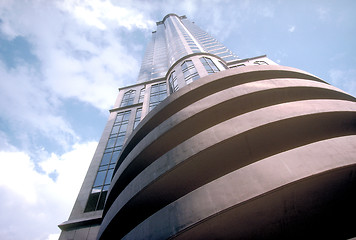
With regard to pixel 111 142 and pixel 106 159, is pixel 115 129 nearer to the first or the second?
pixel 111 142

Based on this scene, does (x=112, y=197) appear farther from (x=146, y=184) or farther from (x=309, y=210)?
(x=309, y=210)

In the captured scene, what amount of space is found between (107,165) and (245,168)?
12.7 metres

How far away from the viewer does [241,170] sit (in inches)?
202

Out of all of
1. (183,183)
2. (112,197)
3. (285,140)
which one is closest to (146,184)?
(183,183)

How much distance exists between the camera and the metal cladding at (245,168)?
4879mm

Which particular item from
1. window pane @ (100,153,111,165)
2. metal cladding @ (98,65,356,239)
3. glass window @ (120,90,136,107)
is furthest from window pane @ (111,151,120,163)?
glass window @ (120,90,136,107)

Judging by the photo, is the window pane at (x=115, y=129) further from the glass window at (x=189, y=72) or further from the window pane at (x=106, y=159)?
the glass window at (x=189, y=72)

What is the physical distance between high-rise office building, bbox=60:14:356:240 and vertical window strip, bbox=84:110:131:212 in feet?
0.52

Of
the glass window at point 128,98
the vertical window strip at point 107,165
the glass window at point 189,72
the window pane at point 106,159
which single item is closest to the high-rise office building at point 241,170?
the vertical window strip at point 107,165

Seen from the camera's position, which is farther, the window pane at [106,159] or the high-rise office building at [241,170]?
the window pane at [106,159]

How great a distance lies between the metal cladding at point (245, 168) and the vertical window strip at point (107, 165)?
3567mm

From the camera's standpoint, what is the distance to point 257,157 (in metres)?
7.45

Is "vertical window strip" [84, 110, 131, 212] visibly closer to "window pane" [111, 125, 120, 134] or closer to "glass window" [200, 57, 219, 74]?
"window pane" [111, 125, 120, 134]

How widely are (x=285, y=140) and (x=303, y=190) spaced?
2728 millimetres
